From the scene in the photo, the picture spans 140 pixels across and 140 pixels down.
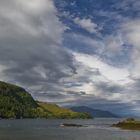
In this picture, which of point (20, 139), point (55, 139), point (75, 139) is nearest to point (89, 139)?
point (75, 139)

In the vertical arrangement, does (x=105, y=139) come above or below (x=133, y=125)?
below

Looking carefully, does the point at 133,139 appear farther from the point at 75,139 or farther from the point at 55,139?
the point at 55,139

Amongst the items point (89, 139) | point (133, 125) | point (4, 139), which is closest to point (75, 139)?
point (89, 139)

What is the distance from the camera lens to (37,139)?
350ft

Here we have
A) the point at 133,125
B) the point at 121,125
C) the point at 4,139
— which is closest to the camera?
the point at 4,139

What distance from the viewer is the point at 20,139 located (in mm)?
104750

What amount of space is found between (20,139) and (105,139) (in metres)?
27.5

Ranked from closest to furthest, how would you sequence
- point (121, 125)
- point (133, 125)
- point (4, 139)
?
point (4, 139) → point (133, 125) → point (121, 125)

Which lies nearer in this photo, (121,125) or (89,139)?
(89,139)

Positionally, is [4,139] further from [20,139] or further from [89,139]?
[89,139]

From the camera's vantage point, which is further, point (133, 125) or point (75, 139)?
point (133, 125)

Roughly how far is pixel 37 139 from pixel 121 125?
332ft

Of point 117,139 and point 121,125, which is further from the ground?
point 121,125

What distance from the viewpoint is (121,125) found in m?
198
